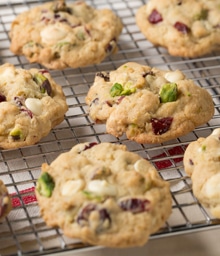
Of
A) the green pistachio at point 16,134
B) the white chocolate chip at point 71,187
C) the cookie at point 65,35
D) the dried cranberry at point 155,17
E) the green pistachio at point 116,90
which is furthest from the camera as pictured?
the dried cranberry at point 155,17

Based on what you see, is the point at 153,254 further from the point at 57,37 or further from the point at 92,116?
the point at 57,37

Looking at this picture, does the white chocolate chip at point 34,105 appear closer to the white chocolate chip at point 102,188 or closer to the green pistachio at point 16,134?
the green pistachio at point 16,134

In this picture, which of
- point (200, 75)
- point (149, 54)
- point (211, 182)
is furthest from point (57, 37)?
point (211, 182)

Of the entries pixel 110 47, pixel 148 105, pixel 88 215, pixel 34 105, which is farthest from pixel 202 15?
pixel 88 215

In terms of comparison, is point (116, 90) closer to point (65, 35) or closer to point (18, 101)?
point (18, 101)

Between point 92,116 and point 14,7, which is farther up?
point 14,7

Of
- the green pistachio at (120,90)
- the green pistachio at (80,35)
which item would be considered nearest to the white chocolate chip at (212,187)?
the green pistachio at (120,90)
